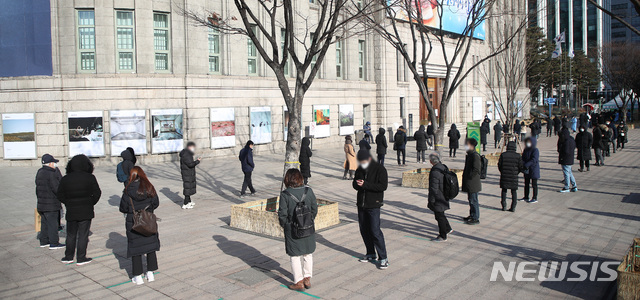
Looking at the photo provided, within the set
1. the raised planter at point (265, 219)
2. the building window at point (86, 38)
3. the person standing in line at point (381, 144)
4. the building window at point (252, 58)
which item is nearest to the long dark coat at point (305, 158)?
the person standing in line at point (381, 144)

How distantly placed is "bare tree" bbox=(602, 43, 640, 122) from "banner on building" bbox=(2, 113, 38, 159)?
48.4 m

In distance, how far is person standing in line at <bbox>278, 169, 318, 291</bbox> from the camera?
6.33m

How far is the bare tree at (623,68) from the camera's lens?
4972 cm

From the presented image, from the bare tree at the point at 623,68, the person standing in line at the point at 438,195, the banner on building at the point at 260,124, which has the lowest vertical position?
the person standing in line at the point at 438,195

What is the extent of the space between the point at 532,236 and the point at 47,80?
1933cm

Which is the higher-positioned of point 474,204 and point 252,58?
point 252,58

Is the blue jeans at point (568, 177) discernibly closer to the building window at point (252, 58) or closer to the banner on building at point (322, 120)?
the building window at point (252, 58)

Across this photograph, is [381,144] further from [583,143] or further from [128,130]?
[128,130]

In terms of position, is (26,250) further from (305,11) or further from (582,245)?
(305,11)

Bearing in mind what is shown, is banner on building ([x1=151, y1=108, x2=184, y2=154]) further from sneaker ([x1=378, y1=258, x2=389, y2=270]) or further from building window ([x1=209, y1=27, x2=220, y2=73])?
sneaker ([x1=378, y1=258, x2=389, y2=270])

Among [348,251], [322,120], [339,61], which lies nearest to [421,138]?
[322,120]

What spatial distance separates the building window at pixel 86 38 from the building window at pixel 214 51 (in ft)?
17.3

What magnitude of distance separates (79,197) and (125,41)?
1573 centimetres

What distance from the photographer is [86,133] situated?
20.8 m
